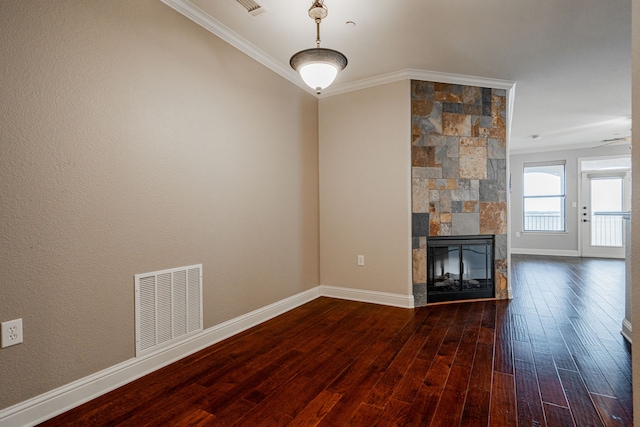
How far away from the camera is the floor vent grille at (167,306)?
2.09 meters

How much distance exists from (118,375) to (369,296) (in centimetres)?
258

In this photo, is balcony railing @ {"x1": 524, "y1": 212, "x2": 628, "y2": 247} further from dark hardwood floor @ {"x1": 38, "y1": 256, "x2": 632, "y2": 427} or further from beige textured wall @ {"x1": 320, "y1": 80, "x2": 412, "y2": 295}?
beige textured wall @ {"x1": 320, "y1": 80, "x2": 412, "y2": 295}

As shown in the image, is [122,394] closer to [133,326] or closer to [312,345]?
[133,326]

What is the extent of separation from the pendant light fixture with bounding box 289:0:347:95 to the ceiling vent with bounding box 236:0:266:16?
44cm

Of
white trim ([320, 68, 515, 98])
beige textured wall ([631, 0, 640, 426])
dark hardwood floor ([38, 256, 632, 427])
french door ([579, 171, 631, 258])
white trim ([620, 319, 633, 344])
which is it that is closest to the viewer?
beige textured wall ([631, 0, 640, 426])

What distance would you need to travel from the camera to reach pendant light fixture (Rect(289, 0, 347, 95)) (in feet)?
6.78

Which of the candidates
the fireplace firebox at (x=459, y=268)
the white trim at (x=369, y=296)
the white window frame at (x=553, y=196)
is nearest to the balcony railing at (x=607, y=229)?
the white window frame at (x=553, y=196)

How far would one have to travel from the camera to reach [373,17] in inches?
99.6

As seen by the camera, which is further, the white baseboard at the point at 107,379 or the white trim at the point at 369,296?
the white trim at the point at 369,296

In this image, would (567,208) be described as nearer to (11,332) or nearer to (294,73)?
(294,73)

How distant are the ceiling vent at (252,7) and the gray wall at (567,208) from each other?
292 inches

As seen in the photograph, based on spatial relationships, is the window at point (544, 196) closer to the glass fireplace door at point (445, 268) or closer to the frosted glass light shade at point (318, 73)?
the glass fireplace door at point (445, 268)

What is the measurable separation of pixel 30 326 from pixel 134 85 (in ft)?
4.93

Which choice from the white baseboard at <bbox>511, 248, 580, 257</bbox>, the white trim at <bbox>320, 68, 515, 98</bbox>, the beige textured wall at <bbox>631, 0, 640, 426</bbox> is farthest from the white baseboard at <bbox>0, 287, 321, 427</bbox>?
the white baseboard at <bbox>511, 248, 580, 257</bbox>
